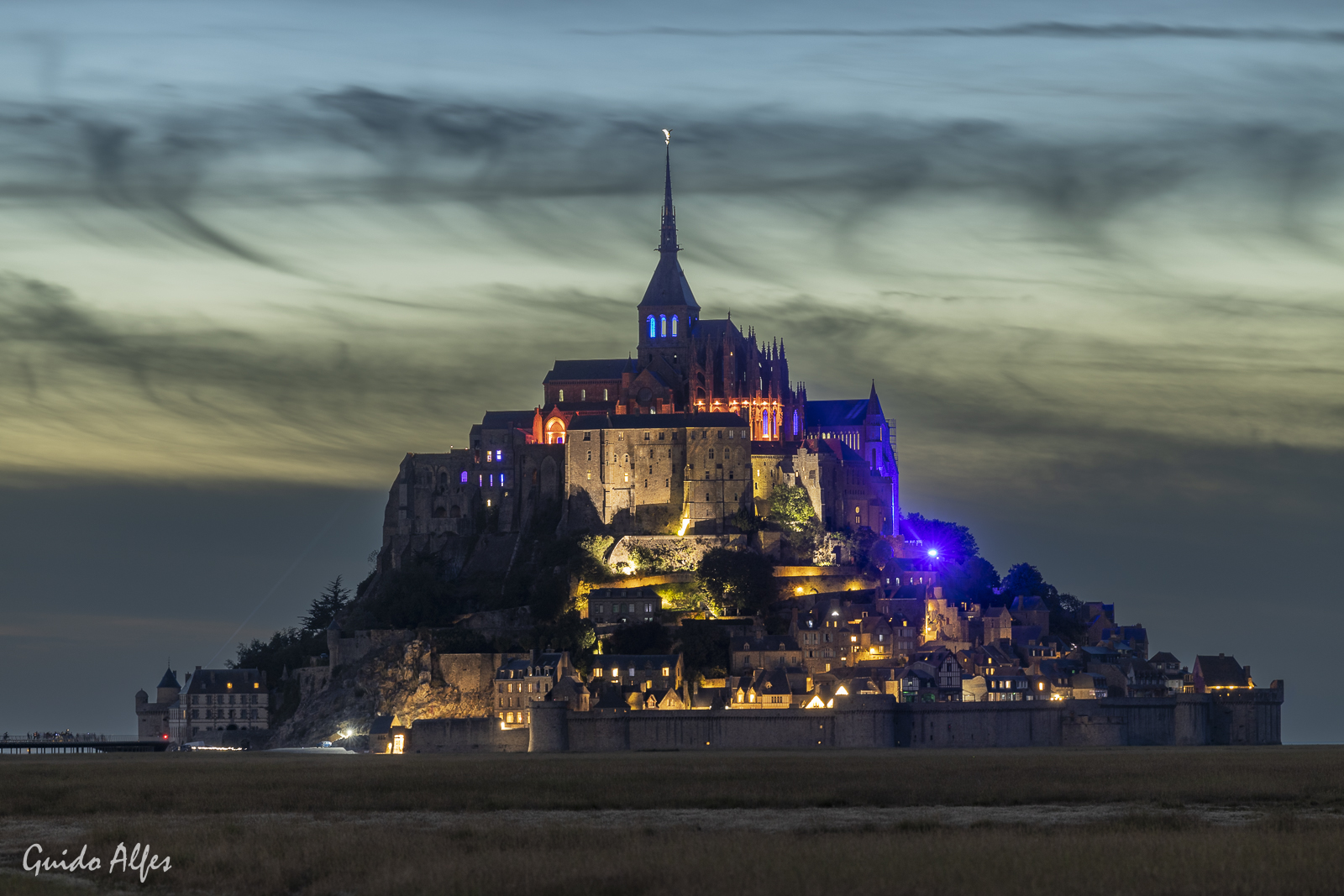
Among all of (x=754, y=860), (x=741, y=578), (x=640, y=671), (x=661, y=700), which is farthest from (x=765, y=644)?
(x=754, y=860)

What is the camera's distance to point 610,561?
446 feet

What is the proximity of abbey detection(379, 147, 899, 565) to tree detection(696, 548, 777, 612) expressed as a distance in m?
6.61

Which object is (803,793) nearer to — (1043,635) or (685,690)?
(685,690)

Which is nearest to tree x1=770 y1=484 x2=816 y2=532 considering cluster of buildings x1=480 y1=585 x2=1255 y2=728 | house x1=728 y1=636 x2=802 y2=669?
cluster of buildings x1=480 y1=585 x2=1255 y2=728

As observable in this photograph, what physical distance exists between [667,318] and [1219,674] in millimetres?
59729

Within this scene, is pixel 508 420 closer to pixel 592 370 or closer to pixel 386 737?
pixel 592 370

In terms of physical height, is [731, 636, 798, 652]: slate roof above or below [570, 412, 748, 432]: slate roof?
below

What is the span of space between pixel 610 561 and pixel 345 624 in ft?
71.0

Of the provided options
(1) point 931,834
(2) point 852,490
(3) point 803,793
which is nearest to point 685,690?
(2) point 852,490

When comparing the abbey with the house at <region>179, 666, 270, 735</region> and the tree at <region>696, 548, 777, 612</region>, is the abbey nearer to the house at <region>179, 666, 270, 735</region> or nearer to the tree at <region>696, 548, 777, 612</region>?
the tree at <region>696, 548, 777, 612</region>

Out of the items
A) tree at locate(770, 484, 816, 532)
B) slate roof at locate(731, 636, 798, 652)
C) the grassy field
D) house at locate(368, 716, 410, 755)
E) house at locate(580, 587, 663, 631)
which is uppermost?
tree at locate(770, 484, 816, 532)

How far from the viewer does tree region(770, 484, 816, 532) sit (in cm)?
13975

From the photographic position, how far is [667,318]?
15762cm

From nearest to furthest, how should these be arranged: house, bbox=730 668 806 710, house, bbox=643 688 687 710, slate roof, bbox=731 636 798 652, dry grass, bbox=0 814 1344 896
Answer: dry grass, bbox=0 814 1344 896, house, bbox=730 668 806 710, house, bbox=643 688 687 710, slate roof, bbox=731 636 798 652
